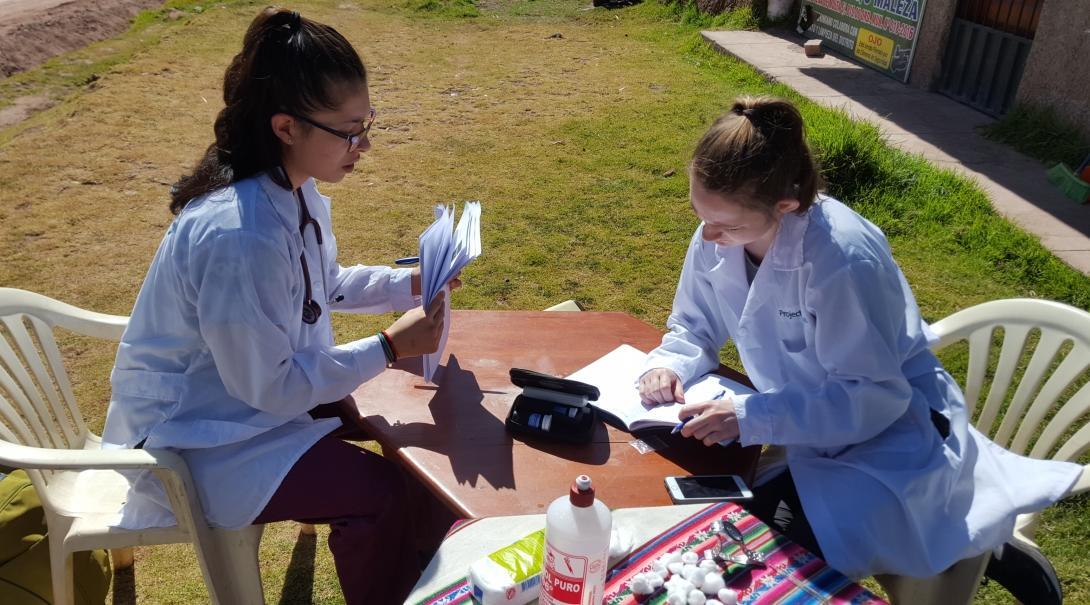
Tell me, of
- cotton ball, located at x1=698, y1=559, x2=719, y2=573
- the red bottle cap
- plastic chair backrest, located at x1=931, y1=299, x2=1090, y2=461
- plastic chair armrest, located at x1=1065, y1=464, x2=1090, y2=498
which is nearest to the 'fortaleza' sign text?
plastic chair backrest, located at x1=931, y1=299, x2=1090, y2=461

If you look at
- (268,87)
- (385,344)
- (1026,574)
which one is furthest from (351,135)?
(1026,574)

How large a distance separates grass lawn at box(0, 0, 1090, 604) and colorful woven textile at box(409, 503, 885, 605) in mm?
1560

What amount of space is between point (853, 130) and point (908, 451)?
14.3 feet

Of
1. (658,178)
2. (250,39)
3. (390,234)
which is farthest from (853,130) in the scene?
(250,39)

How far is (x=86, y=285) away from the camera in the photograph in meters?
4.75

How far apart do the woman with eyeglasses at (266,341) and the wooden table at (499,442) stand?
155 mm

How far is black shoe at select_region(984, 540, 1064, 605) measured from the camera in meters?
2.06

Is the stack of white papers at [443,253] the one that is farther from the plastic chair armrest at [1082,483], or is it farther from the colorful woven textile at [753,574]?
the plastic chair armrest at [1082,483]

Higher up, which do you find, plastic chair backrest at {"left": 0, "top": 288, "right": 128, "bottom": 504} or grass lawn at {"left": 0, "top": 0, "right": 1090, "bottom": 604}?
plastic chair backrest at {"left": 0, "top": 288, "right": 128, "bottom": 504}

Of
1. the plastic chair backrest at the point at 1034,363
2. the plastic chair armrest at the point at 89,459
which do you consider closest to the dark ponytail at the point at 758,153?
the plastic chair backrest at the point at 1034,363

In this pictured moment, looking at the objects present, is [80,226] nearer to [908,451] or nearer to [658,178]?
[658,178]

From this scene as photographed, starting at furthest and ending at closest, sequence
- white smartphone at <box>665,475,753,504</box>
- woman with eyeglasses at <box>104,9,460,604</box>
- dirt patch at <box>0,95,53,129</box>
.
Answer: dirt patch at <box>0,95,53,129</box>, woman with eyeglasses at <box>104,9,460,604</box>, white smartphone at <box>665,475,753,504</box>

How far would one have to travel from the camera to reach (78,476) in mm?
2406

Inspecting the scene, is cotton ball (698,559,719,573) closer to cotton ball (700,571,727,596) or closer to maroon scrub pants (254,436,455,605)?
cotton ball (700,571,727,596)
